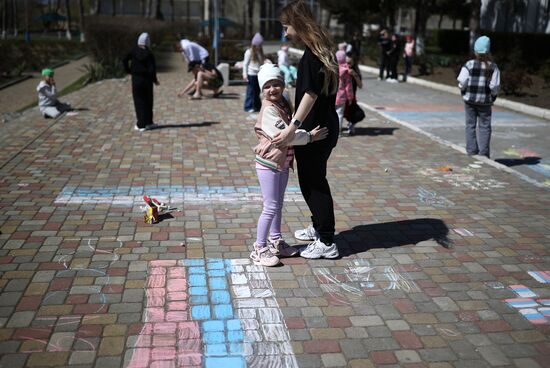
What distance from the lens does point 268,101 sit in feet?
14.4

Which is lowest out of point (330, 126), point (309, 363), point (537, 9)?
point (309, 363)

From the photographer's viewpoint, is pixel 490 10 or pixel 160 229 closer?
pixel 160 229

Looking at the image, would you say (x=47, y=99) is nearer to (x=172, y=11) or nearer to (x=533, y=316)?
(x=533, y=316)

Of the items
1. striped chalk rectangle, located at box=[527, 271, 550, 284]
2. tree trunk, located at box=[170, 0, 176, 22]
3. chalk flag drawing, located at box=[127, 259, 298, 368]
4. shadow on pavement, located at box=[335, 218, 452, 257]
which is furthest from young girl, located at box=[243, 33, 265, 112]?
tree trunk, located at box=[170, 0, 176, 22]

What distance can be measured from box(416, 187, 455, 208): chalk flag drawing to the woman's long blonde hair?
2650 millimetres

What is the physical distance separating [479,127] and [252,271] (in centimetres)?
510

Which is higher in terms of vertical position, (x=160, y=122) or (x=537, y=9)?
(x=537, y=9)

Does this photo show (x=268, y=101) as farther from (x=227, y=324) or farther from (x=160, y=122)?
(x=160, y=122)

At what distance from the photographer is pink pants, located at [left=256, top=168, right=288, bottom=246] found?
4434 millimetres

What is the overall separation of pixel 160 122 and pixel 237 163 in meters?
3.65

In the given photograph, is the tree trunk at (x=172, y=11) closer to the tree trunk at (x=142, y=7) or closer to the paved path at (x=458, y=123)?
the tree trunk at (x=142, y=7)

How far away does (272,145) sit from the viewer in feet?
14.1

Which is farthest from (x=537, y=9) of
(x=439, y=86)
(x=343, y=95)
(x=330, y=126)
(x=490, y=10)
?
(x=330, y=126)

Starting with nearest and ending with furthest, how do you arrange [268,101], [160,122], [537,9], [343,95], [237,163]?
[268,101], [237,163], [343,95], [160,122], [537,9]
